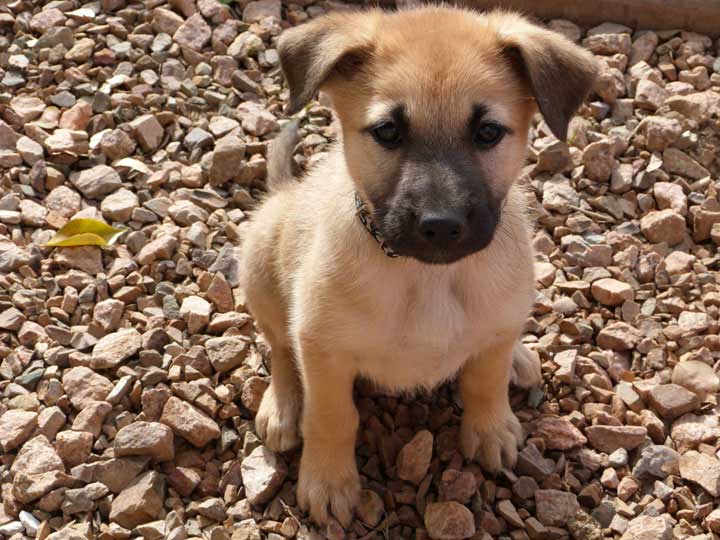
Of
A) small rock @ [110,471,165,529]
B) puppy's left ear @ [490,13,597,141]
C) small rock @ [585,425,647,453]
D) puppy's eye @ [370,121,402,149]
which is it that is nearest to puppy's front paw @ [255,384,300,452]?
small rock @ [110,471,165,529]

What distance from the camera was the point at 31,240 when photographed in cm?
503

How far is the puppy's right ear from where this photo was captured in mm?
3455

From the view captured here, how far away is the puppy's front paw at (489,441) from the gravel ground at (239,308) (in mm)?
62

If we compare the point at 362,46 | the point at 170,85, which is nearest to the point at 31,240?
the point at 170,85

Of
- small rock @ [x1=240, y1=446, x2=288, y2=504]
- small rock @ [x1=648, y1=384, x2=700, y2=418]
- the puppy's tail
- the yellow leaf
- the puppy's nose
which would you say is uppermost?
the puppy's nose

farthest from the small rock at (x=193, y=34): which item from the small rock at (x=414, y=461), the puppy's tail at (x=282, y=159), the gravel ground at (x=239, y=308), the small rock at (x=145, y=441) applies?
the small rock at (x=414, y=461)

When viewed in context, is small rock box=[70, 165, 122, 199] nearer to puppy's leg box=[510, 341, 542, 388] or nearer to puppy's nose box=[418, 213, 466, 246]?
puppy's leg box=[510, 341, 542, 388]

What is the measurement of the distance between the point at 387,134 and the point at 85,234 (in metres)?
2.22

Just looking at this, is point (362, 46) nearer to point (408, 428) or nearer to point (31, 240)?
point (408, 428)

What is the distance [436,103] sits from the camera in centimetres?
329

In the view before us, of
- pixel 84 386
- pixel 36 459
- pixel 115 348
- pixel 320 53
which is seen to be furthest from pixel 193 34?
pixel 36 459

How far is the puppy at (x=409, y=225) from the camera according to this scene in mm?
3299

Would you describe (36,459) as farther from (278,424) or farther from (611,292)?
(611,292)

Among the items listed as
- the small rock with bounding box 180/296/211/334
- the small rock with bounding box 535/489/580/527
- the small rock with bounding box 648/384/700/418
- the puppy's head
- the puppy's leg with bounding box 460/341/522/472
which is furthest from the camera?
the small rock with bounding box 180/296/211/334
